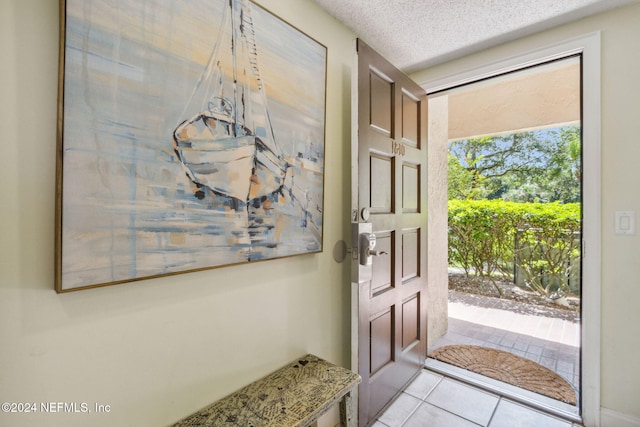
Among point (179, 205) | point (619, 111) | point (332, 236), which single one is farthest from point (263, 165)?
point (619, 111)

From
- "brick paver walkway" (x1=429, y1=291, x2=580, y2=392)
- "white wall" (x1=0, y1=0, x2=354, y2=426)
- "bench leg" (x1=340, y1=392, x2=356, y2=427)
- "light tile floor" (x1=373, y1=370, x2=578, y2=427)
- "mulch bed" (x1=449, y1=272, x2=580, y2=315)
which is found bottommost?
"light tile floor" (x1=373, y1=370, x2=578, y2=427)

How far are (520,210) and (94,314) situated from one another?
5.02 metres

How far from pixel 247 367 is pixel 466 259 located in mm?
4608

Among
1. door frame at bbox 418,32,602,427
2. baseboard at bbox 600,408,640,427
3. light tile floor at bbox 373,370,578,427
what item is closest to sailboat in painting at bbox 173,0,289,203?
light tile floor at bbox 373,370,578,427

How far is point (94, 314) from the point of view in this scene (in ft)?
2.86

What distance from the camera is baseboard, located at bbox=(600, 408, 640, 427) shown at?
5.08 feet

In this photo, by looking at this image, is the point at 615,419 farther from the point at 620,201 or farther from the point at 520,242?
the point at 520,242

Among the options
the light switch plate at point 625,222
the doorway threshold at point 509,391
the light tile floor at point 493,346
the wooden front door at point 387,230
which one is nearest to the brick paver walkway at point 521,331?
the light tile floor at point 493,346

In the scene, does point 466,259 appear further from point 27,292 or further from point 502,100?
point 27,292

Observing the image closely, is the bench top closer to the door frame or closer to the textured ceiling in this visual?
the door frame

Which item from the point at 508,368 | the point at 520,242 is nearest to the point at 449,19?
the point at 508,368

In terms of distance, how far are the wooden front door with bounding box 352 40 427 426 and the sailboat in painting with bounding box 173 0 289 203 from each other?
0.53m

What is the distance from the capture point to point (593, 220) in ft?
5.41

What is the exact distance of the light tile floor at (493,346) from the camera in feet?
5.70
